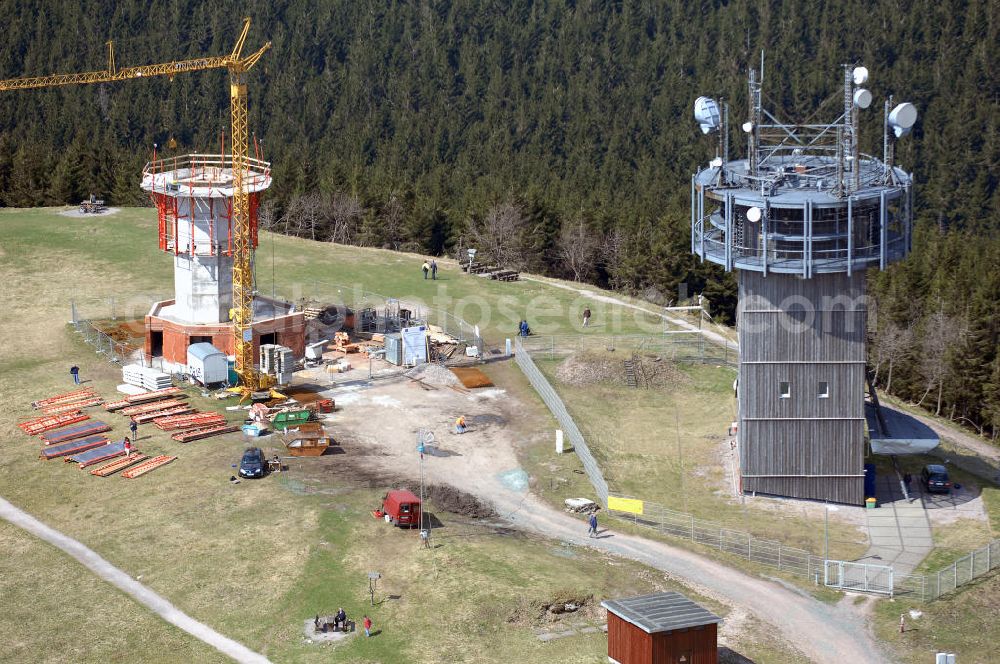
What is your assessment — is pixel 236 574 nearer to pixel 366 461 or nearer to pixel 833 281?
pixel 366 461

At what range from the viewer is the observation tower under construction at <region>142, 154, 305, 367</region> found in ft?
315

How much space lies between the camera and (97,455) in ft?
260

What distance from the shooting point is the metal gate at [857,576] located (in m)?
63.5

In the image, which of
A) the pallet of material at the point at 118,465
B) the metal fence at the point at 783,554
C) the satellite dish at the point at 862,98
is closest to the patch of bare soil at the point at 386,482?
the metal fence at the point at 783,554

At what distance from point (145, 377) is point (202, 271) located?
33.9 feet

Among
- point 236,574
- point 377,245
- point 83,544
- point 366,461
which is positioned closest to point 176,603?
point 236,574

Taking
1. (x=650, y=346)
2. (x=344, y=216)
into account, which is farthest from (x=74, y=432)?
(x=344, y=216)

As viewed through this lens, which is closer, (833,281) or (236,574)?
(236,574)

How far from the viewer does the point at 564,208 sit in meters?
156

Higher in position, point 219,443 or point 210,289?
point 210,289

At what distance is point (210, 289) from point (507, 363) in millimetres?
22662

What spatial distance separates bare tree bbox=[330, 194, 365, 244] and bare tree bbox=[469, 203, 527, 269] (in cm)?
1607

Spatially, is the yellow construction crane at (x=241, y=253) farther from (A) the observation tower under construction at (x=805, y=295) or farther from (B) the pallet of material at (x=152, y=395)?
(A) the observation tower under construction at (x=805, y=295)

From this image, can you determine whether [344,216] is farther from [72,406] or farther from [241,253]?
[72,406]
